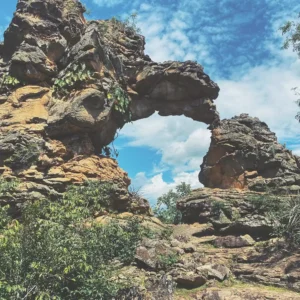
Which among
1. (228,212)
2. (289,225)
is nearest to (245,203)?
(228,212)

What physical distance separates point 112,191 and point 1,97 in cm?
858

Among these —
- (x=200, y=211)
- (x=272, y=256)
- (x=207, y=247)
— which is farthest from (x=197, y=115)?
(x=272, y=256)

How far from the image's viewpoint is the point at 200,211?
21.4 metres

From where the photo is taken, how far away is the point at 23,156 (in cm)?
1645

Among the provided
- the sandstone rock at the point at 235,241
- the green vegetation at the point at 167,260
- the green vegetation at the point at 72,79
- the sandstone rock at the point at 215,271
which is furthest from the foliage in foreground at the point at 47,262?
the green vegetation at the point at 72,79

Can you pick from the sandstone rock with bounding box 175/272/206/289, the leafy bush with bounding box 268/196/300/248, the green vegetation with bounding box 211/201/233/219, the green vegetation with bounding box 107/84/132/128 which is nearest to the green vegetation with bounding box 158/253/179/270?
the sandstone rock with bounding box 175/272/206/289

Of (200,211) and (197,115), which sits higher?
(197,115)

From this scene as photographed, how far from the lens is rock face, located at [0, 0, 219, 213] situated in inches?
659

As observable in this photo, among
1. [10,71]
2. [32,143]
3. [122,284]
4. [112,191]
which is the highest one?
[10,71]

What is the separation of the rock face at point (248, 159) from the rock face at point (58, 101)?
7442 mm

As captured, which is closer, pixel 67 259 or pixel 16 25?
pixel 67 259

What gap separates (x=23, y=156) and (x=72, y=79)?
539 centimetres

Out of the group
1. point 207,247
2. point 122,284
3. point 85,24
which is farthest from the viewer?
point 85,24

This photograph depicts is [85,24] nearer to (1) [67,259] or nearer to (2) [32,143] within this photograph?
(2) [32,143]
